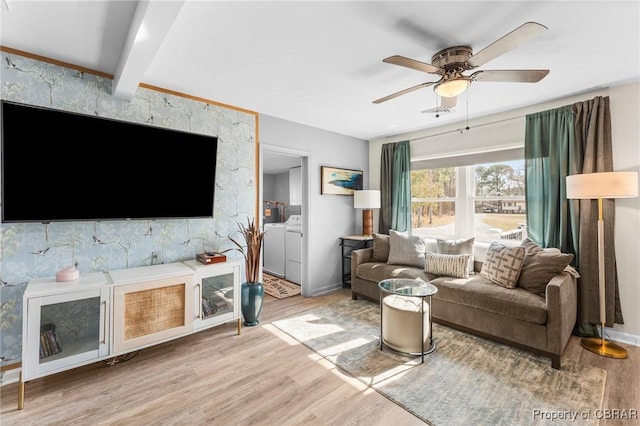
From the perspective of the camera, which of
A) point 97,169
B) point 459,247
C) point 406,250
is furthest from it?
point 406,250

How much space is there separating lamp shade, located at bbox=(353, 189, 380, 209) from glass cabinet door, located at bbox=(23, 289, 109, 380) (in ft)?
10.4

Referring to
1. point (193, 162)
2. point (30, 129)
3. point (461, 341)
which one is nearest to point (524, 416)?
point (461, 341)

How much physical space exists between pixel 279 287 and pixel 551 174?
373cm

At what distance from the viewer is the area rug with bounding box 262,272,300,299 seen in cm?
407

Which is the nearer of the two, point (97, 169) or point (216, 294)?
point (97, 169)

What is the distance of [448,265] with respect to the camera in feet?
10.4

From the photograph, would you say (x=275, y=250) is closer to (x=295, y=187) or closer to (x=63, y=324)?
(x=295, y=187)

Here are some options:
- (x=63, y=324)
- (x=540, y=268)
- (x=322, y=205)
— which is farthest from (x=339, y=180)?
(x=63, y=324)

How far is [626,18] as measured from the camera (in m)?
1.73

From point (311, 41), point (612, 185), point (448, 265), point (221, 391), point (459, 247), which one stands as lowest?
point (221, 391)

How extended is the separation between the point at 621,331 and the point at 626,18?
106 inches

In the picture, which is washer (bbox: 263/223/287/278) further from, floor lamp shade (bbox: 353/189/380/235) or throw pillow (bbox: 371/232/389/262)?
throw pillow (bbox: 371/232/389/262)

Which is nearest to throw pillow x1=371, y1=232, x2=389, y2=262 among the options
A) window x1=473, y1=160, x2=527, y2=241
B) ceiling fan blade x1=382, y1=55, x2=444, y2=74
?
window x1=473, y1=160, x2=527, y2=241

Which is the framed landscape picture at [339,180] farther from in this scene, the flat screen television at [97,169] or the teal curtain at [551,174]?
the teal curtain at [551,174]
